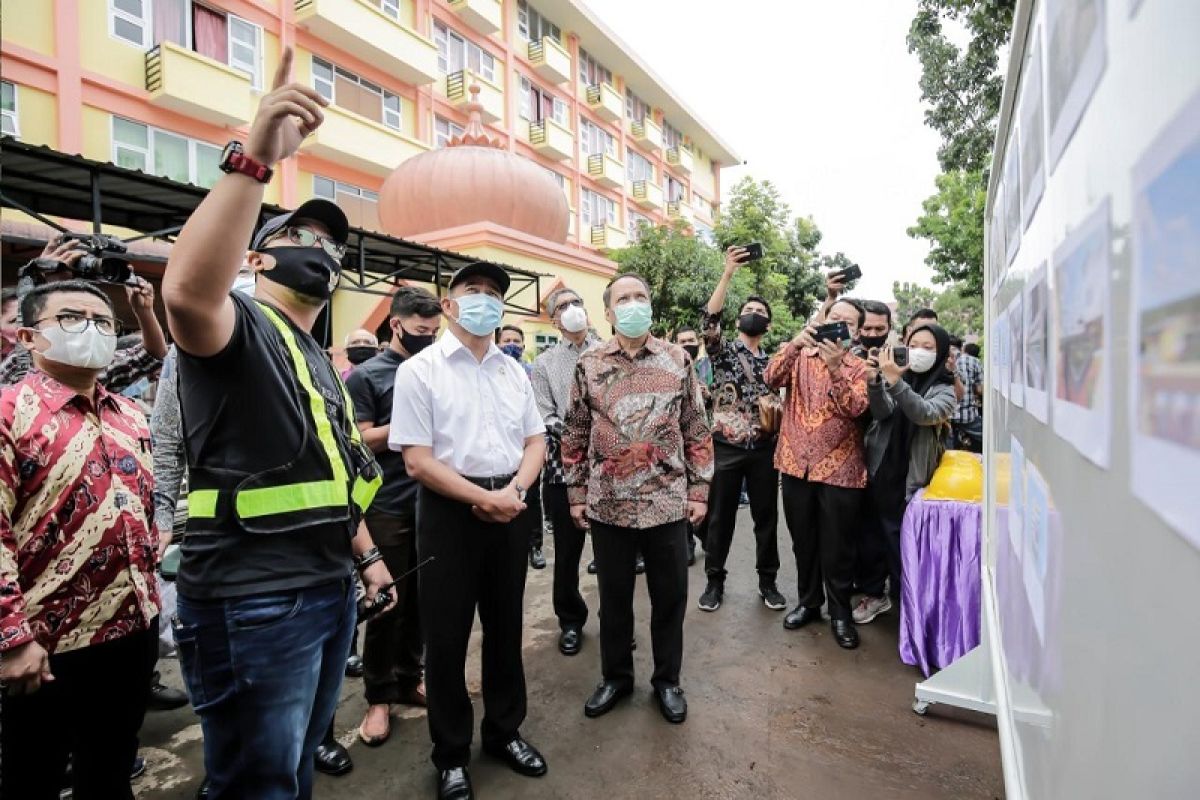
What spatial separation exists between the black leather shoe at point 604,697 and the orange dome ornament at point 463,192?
1171cm

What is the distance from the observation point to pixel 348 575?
1649 mm

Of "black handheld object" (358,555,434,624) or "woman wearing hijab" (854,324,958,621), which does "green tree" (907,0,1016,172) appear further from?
"black handheld object" (358,555,434,624)

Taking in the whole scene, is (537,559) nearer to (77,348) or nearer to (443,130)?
(77,348)

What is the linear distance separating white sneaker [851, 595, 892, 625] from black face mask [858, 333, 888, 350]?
151cm

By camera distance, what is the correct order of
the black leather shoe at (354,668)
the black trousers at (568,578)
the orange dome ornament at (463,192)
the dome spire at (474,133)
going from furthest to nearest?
the dome spire at (474,133), the orange dome ornament at (463,192), the black trousers at (568,578), the black leather shoe at (354,668)

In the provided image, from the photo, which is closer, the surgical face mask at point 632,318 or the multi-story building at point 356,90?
the surgical face mask at point 632,318

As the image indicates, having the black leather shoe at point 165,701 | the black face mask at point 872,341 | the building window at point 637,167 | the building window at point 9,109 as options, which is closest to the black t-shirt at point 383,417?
the black leather shoe at point 165,701

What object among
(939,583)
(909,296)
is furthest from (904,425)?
(909,296)

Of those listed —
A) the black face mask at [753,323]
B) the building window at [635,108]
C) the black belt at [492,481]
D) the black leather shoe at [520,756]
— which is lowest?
the black leather shoe at [520,756]

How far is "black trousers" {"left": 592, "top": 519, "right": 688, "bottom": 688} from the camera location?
2.78m

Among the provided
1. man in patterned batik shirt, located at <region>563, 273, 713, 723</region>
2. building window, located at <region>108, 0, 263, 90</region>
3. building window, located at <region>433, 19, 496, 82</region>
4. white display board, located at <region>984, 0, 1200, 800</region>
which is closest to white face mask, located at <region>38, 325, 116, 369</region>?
man in patterned batik shirt, located at <region>563, 273, 713, 723</region>

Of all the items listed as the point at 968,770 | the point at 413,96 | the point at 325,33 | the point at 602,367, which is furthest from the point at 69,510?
the point at 413,96

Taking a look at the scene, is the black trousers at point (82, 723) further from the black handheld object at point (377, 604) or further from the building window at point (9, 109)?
the building window at point (9, 109)

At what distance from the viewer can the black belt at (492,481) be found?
232 cm
